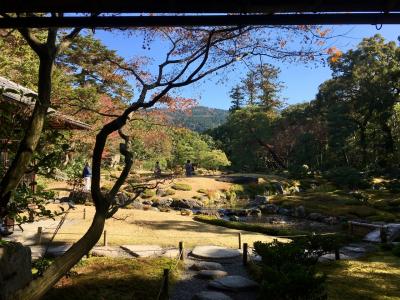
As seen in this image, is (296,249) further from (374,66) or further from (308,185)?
(374,66)

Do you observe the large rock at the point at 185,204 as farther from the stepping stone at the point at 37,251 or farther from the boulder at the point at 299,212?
the stepping stone at the point at 37,251

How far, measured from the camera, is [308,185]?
116ft

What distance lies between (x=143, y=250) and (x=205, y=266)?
2.07 meters

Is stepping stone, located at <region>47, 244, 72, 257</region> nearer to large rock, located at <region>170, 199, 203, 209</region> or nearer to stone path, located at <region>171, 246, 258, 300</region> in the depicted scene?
stone path, located at <region>171, 246, 258, 300</region>

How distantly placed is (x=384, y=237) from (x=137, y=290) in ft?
31.7

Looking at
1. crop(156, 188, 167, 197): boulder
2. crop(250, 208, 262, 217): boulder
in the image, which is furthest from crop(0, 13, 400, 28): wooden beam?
crop(156, 188, 167, 197): boulder

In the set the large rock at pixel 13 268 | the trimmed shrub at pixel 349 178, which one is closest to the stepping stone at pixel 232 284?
the large rock at pixel 13 268

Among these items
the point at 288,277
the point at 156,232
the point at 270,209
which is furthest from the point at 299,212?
the point at 288,277

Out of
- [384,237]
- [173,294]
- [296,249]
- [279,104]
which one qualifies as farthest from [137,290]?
[279,104]

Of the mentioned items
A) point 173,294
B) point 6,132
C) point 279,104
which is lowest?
point 173,294

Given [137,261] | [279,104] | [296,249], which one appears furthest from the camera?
[279,104]

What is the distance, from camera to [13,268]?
177 inches

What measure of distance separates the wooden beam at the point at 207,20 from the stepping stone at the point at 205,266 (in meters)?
6.54

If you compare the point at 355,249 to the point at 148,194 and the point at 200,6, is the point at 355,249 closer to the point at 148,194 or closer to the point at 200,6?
the point at 200,6
